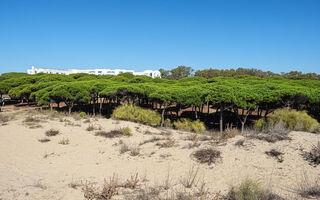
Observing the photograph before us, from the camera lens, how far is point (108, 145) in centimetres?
1032

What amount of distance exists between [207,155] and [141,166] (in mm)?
2421

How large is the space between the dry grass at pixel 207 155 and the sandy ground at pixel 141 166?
0.64ft

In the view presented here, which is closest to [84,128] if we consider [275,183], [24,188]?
[24,188]

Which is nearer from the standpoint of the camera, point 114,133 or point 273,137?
point 273,137

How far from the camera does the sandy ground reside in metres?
5.05

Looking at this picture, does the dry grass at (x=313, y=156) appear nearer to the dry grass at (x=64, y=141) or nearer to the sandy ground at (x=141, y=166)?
the sandy ground at (x=141, y=166)

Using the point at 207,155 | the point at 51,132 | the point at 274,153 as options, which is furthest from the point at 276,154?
the point at 51,132

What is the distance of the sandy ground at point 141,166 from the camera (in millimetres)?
5050

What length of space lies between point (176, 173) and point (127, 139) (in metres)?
5.87

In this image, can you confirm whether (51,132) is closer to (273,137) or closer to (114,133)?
(114,133)

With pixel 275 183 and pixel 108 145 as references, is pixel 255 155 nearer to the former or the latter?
pixel 275 183

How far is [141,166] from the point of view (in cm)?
702

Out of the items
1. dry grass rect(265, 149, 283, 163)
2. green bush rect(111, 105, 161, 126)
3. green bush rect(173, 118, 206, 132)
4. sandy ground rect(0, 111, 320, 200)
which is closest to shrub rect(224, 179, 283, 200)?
sandy ground rect(0, 111, 320, 200)

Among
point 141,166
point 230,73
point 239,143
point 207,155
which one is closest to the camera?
point 207,155
